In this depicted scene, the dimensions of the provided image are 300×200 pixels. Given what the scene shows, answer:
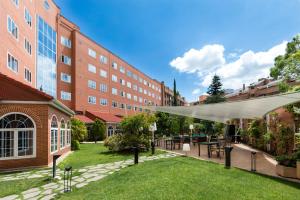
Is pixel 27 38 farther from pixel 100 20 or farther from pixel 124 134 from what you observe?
pixel 124 134

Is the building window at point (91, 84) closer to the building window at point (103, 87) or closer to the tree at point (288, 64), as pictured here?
the building window at point (103, 87)

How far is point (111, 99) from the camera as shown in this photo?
40188 mm

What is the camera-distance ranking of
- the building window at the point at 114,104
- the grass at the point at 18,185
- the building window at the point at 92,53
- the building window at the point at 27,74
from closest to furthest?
the grass at the point at 18,185
the building window at the point at 27,74
the building window at the point at 92,53
the building window at the point at 114,104

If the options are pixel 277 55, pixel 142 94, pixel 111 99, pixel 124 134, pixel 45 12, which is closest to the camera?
pixel 277 55

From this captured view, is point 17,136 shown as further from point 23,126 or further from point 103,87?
point 103,87

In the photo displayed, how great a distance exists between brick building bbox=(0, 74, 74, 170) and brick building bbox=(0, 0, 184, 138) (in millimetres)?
4021

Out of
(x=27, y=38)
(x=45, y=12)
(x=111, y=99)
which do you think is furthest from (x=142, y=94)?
(x=27, y=38)

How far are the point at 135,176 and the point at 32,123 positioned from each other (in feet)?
20.5

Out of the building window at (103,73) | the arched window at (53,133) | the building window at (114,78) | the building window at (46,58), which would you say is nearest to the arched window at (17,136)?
the arched window at (53,133)

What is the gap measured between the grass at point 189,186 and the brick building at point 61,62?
8.30 metres

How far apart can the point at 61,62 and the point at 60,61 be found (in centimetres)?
19

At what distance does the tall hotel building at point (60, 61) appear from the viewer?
15844 millimetres

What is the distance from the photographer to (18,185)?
24.2 ft

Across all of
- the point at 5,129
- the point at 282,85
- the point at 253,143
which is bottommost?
the point at 253,143
